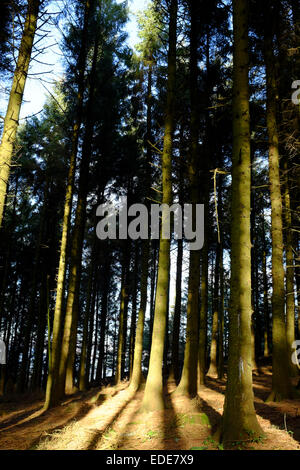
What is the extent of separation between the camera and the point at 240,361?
172 inches

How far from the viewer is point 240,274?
468 cm

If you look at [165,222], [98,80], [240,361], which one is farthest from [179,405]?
[98,80]

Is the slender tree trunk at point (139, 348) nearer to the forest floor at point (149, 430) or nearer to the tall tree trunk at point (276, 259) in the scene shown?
the forest floor at point (149, 430)

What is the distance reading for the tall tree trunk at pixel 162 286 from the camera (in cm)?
696

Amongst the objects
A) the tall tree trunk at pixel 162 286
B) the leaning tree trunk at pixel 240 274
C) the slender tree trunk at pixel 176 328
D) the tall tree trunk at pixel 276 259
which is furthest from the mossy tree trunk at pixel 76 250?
the leaning tree trunk at pixel 240 274

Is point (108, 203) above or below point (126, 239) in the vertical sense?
above

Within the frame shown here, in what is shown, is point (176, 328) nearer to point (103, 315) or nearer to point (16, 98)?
point (103, 315)

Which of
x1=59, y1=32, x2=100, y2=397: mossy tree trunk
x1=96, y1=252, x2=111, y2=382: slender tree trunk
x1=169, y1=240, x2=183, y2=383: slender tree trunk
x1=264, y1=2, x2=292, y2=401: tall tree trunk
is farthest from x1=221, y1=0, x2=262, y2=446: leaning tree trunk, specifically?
x1=96, y1=252, x2=111, y2=382: slender tree trunk

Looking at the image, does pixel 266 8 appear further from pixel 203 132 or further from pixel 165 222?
pixel 165 222

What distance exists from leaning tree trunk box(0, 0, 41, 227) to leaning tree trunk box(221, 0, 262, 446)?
4.31m

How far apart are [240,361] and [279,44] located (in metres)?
9.55

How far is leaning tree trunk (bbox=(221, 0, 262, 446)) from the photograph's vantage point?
4184mm

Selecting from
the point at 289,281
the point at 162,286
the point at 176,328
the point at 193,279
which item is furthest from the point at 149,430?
the point at 176,328

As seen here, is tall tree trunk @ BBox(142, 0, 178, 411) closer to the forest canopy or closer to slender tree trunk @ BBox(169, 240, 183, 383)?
the forest canopy
